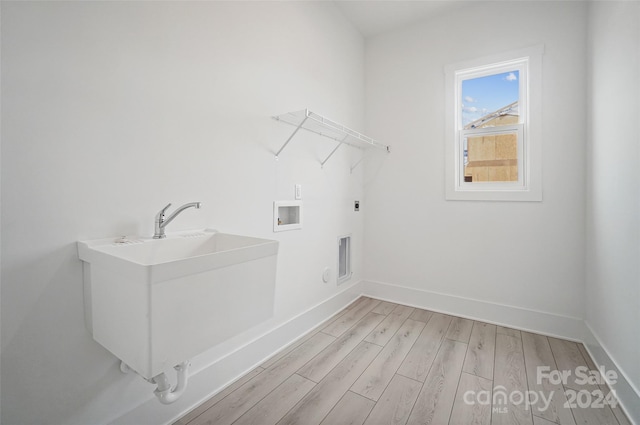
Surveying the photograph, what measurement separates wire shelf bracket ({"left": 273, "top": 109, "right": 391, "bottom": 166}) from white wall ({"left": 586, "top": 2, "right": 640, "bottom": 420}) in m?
1.49

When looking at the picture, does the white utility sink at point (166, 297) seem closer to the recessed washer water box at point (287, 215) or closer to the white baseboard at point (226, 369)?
the white baseboard at point (226, 369)

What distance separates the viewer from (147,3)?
1.20 meters

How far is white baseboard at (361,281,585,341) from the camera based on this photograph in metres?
2.13

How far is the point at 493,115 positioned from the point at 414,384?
2.22 meters

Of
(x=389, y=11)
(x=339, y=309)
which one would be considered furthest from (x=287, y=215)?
(x=389, y=11)

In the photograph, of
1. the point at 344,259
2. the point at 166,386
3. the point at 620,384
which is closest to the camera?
the point at 166,386

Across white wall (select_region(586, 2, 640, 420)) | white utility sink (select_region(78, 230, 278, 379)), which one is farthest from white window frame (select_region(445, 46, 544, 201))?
white utility sink (select_region(78, 230, 278, 379))

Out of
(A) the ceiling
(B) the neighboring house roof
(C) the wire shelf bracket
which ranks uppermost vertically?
(A) the ceiling

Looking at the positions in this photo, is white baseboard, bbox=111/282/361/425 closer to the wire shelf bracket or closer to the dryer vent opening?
the dryer vent opening

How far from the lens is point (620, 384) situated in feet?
4.74

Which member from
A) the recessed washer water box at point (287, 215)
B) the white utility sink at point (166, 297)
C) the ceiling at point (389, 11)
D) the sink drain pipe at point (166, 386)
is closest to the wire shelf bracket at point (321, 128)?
the recessed washer water box at point (287, 215)

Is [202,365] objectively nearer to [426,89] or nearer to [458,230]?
[458,230]

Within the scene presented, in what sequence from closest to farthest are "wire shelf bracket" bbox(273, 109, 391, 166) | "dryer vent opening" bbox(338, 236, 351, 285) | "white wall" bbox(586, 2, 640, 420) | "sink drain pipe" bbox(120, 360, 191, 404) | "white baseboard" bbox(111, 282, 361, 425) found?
"sink drain pipe" bbox(120, 360, 191, 404)
"white baseboard" bbox(111, 282, 361, 425)
"white wall" bbox(586, 2, 640, 420)
"wire shelf bracket" bbox(273, 109, 391, 166)
"dryer vent opening" bbox(338, 236, 351, 285)

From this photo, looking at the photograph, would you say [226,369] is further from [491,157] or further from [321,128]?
[491,157]
